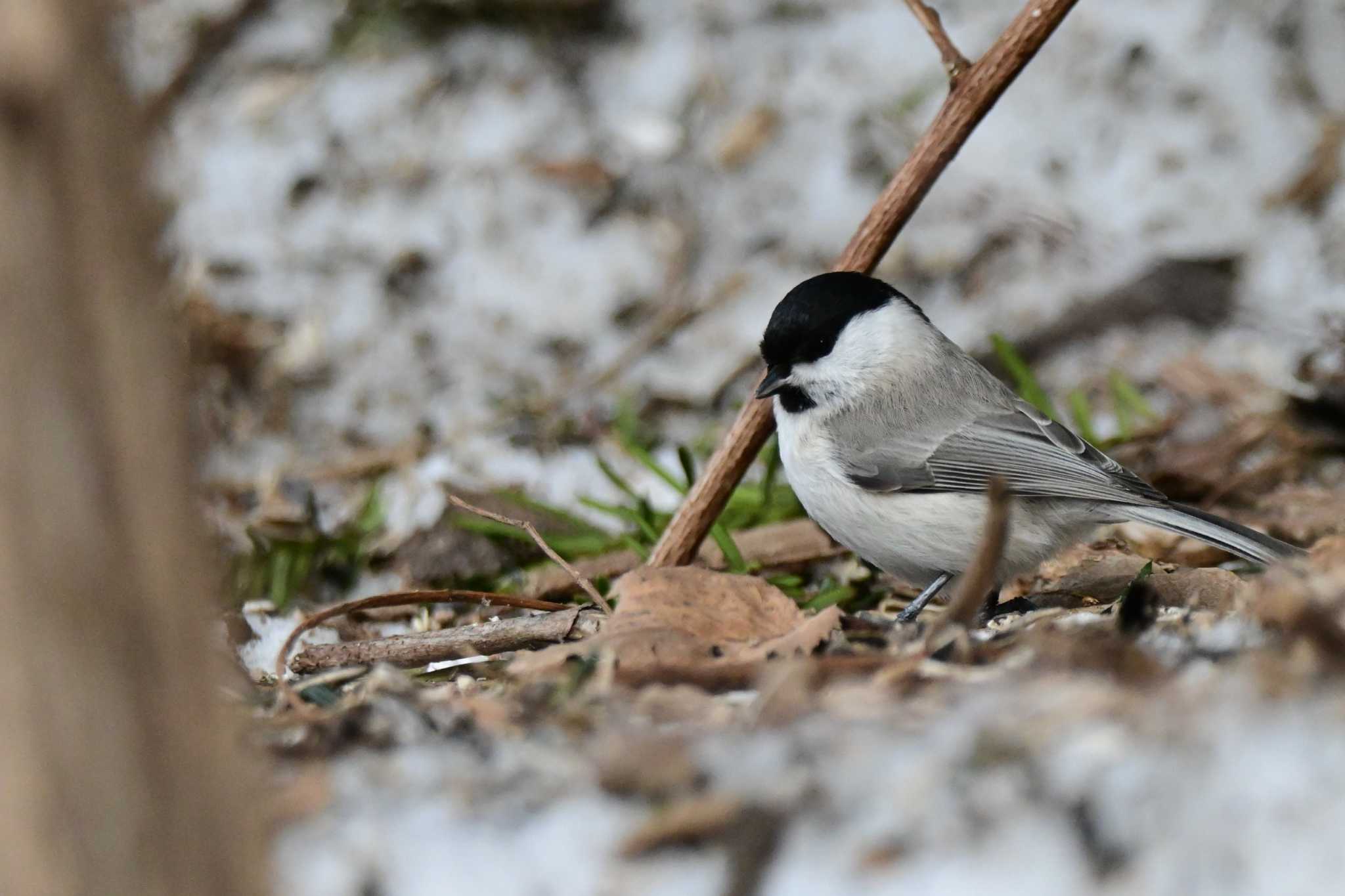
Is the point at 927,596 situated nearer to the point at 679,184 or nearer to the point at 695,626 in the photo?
the point at 695,626

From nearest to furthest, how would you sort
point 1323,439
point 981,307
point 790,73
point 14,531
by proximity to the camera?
point 14,531 < point 1323,439 < point 981,307 < point 790,73

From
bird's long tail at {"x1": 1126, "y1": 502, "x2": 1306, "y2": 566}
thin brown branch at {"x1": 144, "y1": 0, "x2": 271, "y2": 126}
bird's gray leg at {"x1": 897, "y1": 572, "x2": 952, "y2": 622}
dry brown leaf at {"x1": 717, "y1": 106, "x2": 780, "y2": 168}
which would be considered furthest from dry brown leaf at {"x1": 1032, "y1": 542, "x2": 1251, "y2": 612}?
thin brown branch at {"x1": 144, "y1": 0, "x2": 271, "y2": 126}

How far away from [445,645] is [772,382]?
0.71 meters

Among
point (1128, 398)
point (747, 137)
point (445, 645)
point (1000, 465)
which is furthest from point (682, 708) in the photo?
point (747, 137)

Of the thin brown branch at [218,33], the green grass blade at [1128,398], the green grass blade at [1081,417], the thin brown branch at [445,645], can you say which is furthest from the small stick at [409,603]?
the green grass blade at [1128,398]

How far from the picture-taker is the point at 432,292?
3631 millimetres

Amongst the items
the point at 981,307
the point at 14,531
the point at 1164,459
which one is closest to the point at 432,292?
the point at 981,307

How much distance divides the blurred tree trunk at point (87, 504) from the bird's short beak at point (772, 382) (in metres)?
1.48

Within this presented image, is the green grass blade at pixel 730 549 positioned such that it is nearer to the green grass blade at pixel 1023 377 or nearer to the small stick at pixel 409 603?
the small stick at pixel 409 603

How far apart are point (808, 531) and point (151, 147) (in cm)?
199

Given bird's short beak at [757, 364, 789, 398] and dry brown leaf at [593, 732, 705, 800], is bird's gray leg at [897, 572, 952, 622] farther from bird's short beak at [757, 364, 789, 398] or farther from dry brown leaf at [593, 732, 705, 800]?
dry brown leaf at [593, 732, 705, 800]

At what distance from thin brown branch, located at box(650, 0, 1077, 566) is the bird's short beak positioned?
0.10 feet

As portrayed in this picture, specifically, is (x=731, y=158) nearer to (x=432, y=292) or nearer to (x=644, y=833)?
(x=432, y=292)

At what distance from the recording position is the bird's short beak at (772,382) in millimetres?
2262
